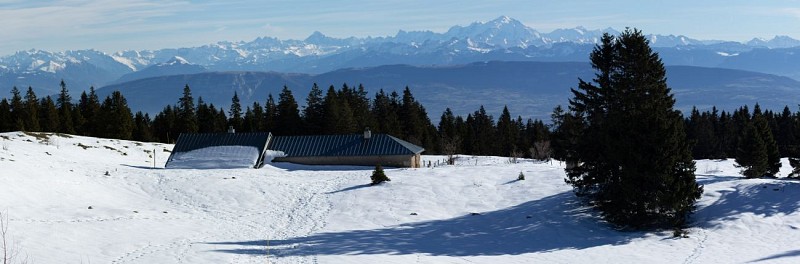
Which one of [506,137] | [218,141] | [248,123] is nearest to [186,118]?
[248,123]

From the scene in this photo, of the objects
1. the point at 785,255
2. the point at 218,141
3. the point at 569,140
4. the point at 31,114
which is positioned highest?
the point at 569,140

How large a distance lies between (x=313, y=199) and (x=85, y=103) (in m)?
74.2

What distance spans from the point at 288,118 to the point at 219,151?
36133 millimetres

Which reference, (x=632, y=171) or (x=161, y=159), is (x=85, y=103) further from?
(x=632, y=171)

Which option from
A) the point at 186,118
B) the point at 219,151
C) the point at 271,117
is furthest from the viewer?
the point at 271,117

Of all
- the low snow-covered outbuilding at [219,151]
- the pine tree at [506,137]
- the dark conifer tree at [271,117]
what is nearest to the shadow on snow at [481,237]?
the low snow-covered outbuilding at [219,151]

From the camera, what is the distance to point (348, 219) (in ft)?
106

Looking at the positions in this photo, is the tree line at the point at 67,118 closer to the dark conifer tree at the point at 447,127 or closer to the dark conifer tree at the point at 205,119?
the dark conifer tree at the point at 205,119

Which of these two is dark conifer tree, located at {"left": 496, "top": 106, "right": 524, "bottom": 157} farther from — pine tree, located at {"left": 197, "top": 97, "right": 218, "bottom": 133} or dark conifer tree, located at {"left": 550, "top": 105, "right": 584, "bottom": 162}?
dark conifer tree, located at {"left": 550, "top": 105, "right": 584, "bottom": 162}

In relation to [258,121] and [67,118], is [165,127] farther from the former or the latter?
[67,118]

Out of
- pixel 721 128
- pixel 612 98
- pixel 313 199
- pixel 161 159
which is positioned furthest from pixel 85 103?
pixel 721 128

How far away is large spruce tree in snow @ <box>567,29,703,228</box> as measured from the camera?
2977cm

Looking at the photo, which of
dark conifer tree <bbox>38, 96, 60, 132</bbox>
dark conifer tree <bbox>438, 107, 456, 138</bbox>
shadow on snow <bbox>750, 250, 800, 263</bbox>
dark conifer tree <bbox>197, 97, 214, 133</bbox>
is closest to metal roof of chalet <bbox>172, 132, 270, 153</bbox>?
shadow on snow <bbox>750, 250, 800, 263</bbox>

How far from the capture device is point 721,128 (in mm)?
113125
